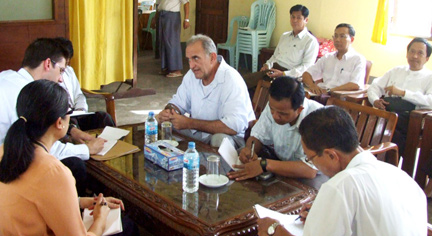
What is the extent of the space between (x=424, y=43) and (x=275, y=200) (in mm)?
2297

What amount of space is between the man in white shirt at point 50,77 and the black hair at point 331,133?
131 cm

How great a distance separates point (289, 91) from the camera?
218cm

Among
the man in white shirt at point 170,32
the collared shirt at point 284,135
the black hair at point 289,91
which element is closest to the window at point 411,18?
the man in white shirt at point 170,32

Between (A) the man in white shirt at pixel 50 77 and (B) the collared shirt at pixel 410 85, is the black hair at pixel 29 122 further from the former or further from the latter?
(B) the collared shirt at pixel 410 85

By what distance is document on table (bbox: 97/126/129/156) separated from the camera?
244 centimetres

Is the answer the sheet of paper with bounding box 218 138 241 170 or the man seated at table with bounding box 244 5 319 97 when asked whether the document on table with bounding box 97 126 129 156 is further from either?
the man seated at table with bounding box 244 5 319 97

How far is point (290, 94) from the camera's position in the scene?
85.8 inches

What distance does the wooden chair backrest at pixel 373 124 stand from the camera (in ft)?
8.54

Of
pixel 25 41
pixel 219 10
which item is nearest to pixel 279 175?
pixel 25 41

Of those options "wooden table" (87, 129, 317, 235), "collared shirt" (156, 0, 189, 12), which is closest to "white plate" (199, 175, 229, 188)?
"wooden table" (87, 129, 317, 235)

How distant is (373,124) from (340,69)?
5.49 ft

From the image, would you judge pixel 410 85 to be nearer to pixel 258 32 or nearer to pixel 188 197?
pixel 188 197

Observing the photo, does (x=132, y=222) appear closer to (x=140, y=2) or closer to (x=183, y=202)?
(x=183, y=202)

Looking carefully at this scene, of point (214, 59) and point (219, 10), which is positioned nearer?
point (214, 59)
